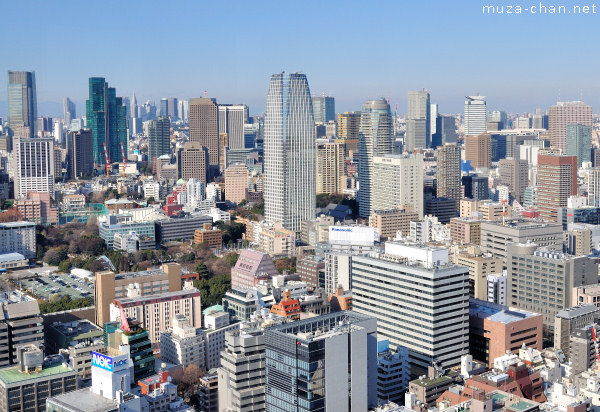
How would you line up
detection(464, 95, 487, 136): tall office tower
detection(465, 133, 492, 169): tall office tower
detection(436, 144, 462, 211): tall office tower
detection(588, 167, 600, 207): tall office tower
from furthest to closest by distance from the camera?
detection(464, 95, 487, 136): tall office tower, detection(465, 133, 492, 169): tall office tower, detection(436, 144, 462, 211): tall office tower, detection(588, 167, 600, 207): tall office tower

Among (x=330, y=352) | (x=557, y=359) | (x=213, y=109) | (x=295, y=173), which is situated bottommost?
(x=557, y=359)

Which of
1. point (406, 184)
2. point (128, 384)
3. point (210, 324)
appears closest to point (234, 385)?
point (128, 384)

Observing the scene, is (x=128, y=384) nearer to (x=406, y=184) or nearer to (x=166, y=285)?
(x=166, y=285)

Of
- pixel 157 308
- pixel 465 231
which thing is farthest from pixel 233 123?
pixel 157 308

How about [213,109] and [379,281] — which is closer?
[379,281]

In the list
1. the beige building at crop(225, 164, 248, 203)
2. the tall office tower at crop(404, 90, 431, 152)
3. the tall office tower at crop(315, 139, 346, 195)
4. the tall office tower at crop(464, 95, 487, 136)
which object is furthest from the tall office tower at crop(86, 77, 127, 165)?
the tall office tower at crop(464, 95, 487, 136)

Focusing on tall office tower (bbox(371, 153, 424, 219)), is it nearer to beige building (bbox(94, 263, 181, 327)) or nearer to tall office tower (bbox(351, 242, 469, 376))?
beige building (bbox(94, 263, 181, 327))

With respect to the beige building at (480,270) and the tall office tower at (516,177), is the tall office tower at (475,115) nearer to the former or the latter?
the tall office tower at (516,177)
